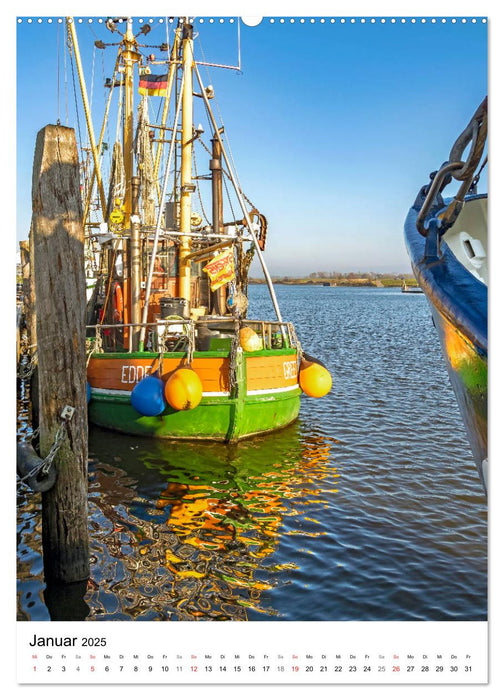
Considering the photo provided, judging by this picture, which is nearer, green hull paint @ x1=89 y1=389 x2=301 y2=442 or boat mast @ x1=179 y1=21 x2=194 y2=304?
green hull paint @ x1=89 y1=389 x2=301 y2=442

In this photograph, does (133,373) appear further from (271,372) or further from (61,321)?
(61,321)

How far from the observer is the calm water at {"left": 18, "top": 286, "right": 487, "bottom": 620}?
6027mm

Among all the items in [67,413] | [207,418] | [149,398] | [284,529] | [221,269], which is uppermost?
[221,269]

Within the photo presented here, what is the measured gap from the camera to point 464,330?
4.07m

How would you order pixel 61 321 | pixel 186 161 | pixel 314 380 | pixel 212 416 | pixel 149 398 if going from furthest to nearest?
pixel 186 161 < pixel 314 380 < pixel 212 416 < pixel 149 398 < pixel 61 321

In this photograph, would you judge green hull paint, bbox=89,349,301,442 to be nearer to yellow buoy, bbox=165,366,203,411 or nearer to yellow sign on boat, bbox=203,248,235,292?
yellow buoy, bbox=165,366,203,411

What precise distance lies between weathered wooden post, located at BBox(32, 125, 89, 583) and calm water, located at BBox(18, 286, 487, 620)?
3.03ft

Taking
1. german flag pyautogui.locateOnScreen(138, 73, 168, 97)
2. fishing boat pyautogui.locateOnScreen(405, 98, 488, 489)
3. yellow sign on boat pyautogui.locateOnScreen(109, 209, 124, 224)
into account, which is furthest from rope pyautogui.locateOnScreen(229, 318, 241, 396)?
german flag pyautogui.locateOnScreen(138, 73, 168, 97)

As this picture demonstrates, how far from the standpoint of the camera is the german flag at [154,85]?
1569cm

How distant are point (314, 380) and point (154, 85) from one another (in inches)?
350

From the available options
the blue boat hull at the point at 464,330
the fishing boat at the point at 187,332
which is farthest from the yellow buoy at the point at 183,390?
the blue boat hull at the point at 464,330

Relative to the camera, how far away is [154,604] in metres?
5.96

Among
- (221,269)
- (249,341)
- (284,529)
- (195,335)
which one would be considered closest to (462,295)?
(284,529)
